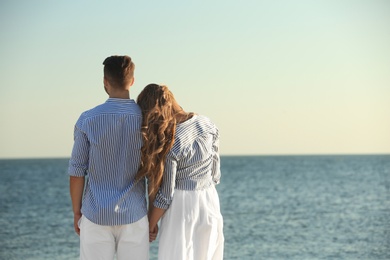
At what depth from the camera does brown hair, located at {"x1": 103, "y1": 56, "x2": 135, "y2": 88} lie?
13.9 feet

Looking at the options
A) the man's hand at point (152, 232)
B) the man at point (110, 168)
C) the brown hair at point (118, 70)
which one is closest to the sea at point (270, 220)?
the man's hand at point (152, 232)

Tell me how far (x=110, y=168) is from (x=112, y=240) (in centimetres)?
40

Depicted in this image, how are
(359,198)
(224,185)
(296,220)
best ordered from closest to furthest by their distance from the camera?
(296,220) < (359,198) < (224,185)

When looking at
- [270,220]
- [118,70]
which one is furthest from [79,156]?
[270,220]

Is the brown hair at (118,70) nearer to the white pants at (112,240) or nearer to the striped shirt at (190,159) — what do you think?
the striped shirt at (190,159)

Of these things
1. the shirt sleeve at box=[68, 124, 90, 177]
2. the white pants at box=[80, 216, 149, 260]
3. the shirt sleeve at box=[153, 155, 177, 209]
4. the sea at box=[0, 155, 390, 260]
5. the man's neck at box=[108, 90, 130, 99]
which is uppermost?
the man's neck at box=[108, 90, 130, 99]

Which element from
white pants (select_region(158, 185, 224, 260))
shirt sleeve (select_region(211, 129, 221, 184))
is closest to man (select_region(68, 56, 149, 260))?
white pants (select_region(158, 185, 224, 260))

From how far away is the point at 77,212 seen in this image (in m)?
4.31

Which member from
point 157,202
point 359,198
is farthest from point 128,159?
point 359,198

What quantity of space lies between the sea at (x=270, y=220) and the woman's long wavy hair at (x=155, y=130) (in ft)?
31.7

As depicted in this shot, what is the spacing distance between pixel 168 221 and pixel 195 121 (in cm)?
58

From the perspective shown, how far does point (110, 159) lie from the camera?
13.9 ft

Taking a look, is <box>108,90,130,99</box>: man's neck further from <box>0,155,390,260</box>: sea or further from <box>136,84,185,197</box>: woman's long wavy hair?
<box>0,155,390,260</box>: sea

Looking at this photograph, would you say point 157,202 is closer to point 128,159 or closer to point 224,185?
point 128,159
